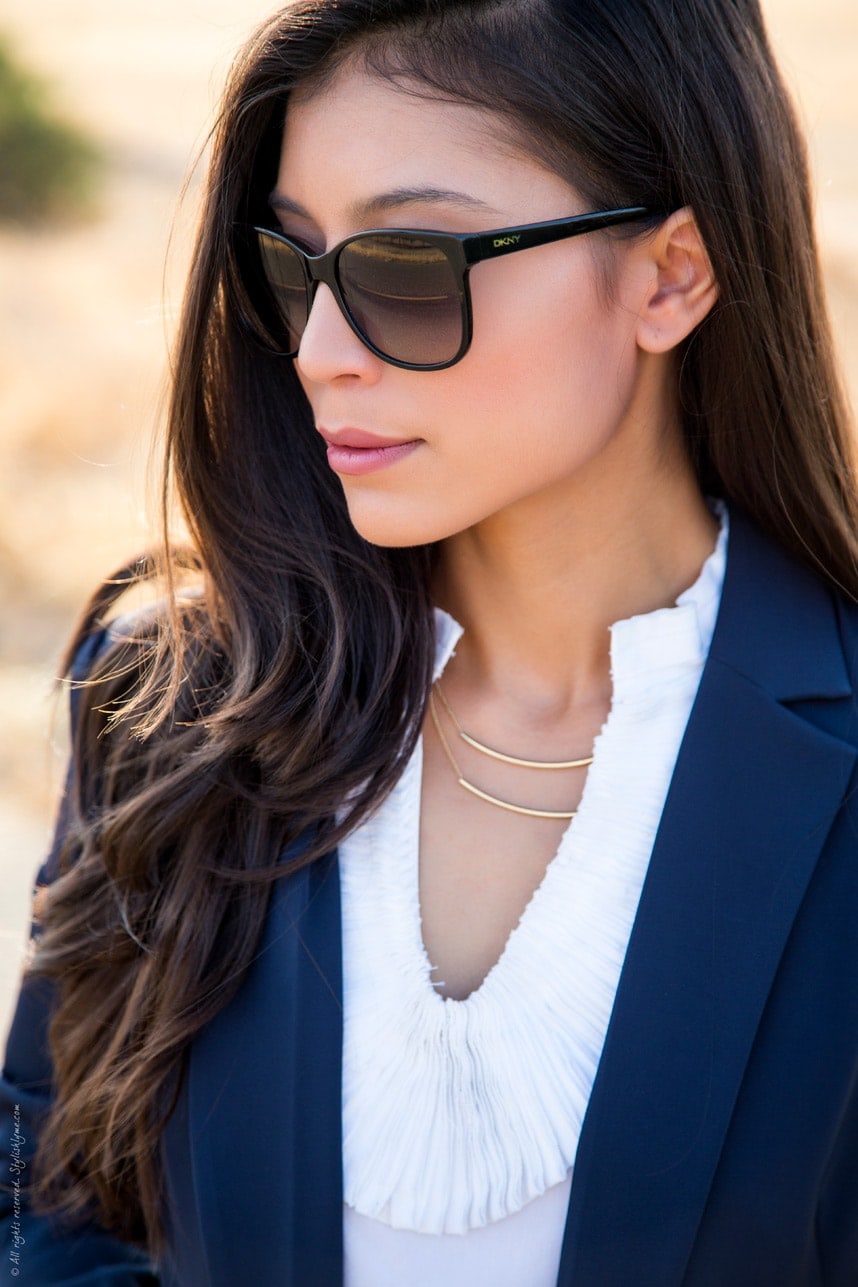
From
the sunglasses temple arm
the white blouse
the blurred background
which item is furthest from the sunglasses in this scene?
the white blouse

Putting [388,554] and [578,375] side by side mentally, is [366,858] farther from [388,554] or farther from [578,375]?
[578,375]

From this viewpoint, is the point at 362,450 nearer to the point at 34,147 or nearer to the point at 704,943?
the point at 704,943

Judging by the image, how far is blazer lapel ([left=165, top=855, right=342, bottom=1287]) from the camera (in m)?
1.67

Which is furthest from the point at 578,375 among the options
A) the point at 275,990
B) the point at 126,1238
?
the point at 126,1238

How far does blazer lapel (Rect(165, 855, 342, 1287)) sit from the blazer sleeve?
0.16m

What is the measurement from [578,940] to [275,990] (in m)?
0.43

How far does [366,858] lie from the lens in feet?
6.15

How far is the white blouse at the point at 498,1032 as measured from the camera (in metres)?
1.64

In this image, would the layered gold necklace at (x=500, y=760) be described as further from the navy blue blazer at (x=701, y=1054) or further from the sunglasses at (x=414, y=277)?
the sunglasses at (x=414, y=277)

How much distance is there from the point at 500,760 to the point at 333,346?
0.68 meters

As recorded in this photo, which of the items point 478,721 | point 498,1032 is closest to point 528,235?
point 478,721

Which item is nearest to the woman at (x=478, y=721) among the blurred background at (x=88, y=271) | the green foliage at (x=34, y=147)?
the blurred background at (x=88, y=271)

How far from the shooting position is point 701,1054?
1.62 metres

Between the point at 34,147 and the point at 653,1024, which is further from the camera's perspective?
the point at 34,147
